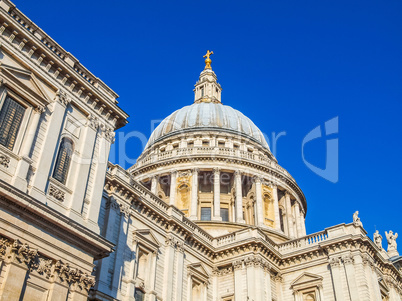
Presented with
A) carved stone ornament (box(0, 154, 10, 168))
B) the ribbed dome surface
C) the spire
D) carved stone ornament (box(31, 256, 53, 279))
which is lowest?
carved stone ornament (box(31, 256, 53, 279))

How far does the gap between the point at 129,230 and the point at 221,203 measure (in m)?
23.0

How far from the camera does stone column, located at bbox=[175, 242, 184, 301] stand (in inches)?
1213

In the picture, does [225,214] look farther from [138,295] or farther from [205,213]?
[138,295]

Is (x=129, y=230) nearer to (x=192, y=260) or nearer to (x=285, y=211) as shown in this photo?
(x=192, y=260)

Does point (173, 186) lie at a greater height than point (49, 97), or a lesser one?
greater

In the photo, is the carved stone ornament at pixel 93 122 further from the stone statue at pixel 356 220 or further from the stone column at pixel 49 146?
the stone statue at pixel 356 220

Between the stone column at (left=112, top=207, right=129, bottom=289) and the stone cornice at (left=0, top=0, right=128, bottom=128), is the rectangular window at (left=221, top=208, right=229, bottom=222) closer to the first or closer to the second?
the stone column at (left=112, top=207, right=129, bottom=289)

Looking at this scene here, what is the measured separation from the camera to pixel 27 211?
17141mm

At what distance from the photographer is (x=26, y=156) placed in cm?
1848

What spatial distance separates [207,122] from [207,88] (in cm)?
1216

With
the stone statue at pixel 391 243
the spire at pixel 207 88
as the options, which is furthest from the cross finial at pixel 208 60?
the stone statue at pixel 391 243

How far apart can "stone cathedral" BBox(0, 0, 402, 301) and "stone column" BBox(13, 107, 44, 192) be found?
2.3 inches

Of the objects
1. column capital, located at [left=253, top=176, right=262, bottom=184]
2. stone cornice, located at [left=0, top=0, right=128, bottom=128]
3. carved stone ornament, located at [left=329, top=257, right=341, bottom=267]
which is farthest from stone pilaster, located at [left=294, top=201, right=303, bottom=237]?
stone cornice, located at [left=0, top=0, right=128, bottom=128]

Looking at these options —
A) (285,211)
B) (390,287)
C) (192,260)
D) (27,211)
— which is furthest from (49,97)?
(285,211)
